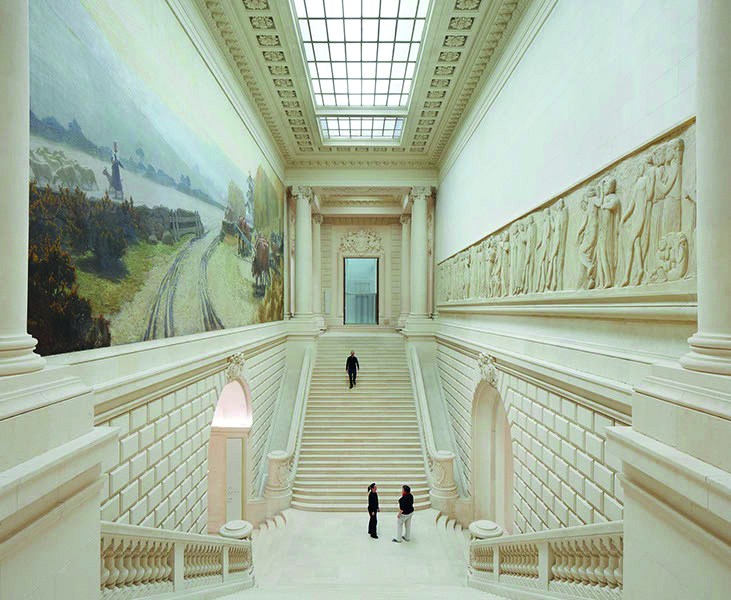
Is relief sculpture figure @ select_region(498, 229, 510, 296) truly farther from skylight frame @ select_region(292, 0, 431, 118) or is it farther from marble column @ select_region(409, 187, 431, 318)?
marble column @ select_region(409, 187, 431, 318)

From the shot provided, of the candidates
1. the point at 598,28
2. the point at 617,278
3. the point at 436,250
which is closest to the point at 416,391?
the point at 436,250

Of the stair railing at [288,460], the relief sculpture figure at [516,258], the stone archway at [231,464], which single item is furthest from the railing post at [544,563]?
the stair railing at [288,460]

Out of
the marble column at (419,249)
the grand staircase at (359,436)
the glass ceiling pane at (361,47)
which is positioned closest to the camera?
the glass ceiling pane at (361,47)

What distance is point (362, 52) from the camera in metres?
10.9

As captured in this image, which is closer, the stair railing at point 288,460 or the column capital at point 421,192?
the stair railing at point 288,460

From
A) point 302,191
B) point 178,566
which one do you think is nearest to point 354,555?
point 178,566

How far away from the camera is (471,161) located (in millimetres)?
12969

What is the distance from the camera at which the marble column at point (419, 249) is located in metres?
18.4

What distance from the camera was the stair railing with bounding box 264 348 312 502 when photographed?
12.4 m

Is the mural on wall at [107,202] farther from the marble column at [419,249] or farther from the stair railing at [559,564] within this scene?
the marble column at [419,249]

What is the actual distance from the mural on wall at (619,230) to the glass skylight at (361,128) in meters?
7.94

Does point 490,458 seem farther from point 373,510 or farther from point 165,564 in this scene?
point 165,564

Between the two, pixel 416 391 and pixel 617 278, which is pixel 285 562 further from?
pixel 617 278

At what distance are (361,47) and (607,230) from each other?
796cm
